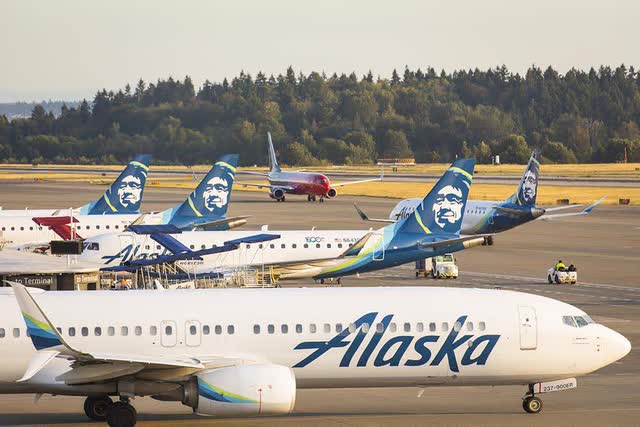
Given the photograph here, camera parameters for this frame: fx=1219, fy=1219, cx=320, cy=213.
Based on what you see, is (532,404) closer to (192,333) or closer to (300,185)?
(192,333)

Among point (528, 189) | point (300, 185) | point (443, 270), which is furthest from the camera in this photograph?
point (300, 185)

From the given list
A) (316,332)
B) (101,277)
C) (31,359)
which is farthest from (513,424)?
(101,277)

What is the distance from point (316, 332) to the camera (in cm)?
3059

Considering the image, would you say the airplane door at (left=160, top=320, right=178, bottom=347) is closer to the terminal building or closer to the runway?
the runway

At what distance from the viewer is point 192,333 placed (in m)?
30.5

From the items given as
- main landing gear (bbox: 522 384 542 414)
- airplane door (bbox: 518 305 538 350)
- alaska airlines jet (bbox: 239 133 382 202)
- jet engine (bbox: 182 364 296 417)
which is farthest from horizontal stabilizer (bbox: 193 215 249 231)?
alaska airlines jet (bbox: 239 133 382 202)

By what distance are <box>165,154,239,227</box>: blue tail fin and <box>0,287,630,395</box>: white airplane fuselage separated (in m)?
48.9

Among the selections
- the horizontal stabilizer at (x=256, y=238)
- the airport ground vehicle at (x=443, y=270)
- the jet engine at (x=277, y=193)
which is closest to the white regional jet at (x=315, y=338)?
the horizontal stabilizer at (x=256, y=238)

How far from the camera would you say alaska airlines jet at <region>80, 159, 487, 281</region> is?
61750 mm

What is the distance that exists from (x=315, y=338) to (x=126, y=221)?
49.1m

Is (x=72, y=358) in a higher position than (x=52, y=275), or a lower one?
higher

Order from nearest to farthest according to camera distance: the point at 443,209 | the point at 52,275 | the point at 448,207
Answer: the point at 52,275
the point at 443,209
the point at 448,207

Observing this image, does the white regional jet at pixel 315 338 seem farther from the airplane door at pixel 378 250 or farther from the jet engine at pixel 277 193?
the jet engine at pixel 277 193

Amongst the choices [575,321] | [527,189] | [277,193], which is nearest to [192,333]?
[575,321]
